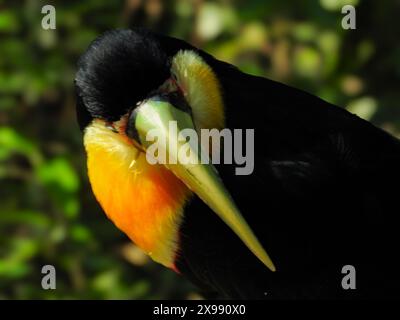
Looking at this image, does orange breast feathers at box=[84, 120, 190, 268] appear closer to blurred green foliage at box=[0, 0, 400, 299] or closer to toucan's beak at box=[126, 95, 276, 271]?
toucan's beak at box=[126, 95, 276, 271]

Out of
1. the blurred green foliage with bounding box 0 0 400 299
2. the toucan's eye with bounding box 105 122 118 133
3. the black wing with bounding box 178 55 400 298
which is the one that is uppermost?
the blurred green foliage with bounding box 0 0 400 299

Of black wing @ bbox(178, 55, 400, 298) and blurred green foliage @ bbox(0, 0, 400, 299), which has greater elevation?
blurred green foliage @ bbox(0, 0, 400, 299)

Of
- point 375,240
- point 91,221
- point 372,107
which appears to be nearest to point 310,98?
point 375,240

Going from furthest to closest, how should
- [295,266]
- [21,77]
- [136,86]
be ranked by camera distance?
[21,77] < [295,266] < [136,86]

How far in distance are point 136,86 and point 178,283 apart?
167cm

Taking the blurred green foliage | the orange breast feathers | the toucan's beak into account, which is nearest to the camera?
the toucan's beak

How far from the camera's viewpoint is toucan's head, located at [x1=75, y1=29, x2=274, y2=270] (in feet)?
6.63

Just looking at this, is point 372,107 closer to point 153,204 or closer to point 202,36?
point 202,36

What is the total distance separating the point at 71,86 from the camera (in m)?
3.61

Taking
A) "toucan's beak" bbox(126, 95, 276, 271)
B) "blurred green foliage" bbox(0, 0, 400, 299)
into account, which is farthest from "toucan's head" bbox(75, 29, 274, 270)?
"blurred green foliage" bbox(0, 0, 400, 299)

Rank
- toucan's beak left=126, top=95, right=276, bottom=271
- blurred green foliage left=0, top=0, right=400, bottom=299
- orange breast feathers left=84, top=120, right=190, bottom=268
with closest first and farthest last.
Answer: toucan's beak left=126, top=95, right=276, bottom=271 → orange breast feathers left=84, top=120, right=190, bottom=268 → blurred green foliage left=0, top=0, right=400, bottom=299

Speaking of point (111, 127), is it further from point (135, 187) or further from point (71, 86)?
point (71, 86)

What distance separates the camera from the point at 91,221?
3611mm

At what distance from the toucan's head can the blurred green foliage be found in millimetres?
1079
